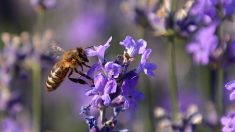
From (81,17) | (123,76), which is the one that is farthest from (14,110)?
(81,17)

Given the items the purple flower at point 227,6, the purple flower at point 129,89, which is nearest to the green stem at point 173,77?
the purple flower at point 227,6

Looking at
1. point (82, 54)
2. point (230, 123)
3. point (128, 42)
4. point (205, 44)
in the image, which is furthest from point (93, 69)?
point (205, 44)

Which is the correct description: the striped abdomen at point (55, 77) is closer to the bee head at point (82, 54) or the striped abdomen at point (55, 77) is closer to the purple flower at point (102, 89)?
the bee head at point (82, 54)

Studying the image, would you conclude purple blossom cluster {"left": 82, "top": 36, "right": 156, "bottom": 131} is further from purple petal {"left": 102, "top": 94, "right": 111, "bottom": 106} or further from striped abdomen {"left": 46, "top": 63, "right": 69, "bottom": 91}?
striped abdomen {"left": 46, "top": 63, "right": 69, "bottom": 91}

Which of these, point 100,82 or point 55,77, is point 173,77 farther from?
point 100,82

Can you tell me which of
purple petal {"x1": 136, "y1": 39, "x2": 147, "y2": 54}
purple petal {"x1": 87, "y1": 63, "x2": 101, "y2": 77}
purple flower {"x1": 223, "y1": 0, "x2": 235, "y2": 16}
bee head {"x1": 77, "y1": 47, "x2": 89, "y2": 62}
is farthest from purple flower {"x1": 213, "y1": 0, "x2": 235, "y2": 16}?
purple petal {"x1": 87, "y1": 63, "x2": 101, "y2": 77}

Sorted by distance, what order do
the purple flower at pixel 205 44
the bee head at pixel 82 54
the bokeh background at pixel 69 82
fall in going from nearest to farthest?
the bee head at pixel 82 54, the purple flower at pixel 205 44, the bokeh background at pixel 69 82
